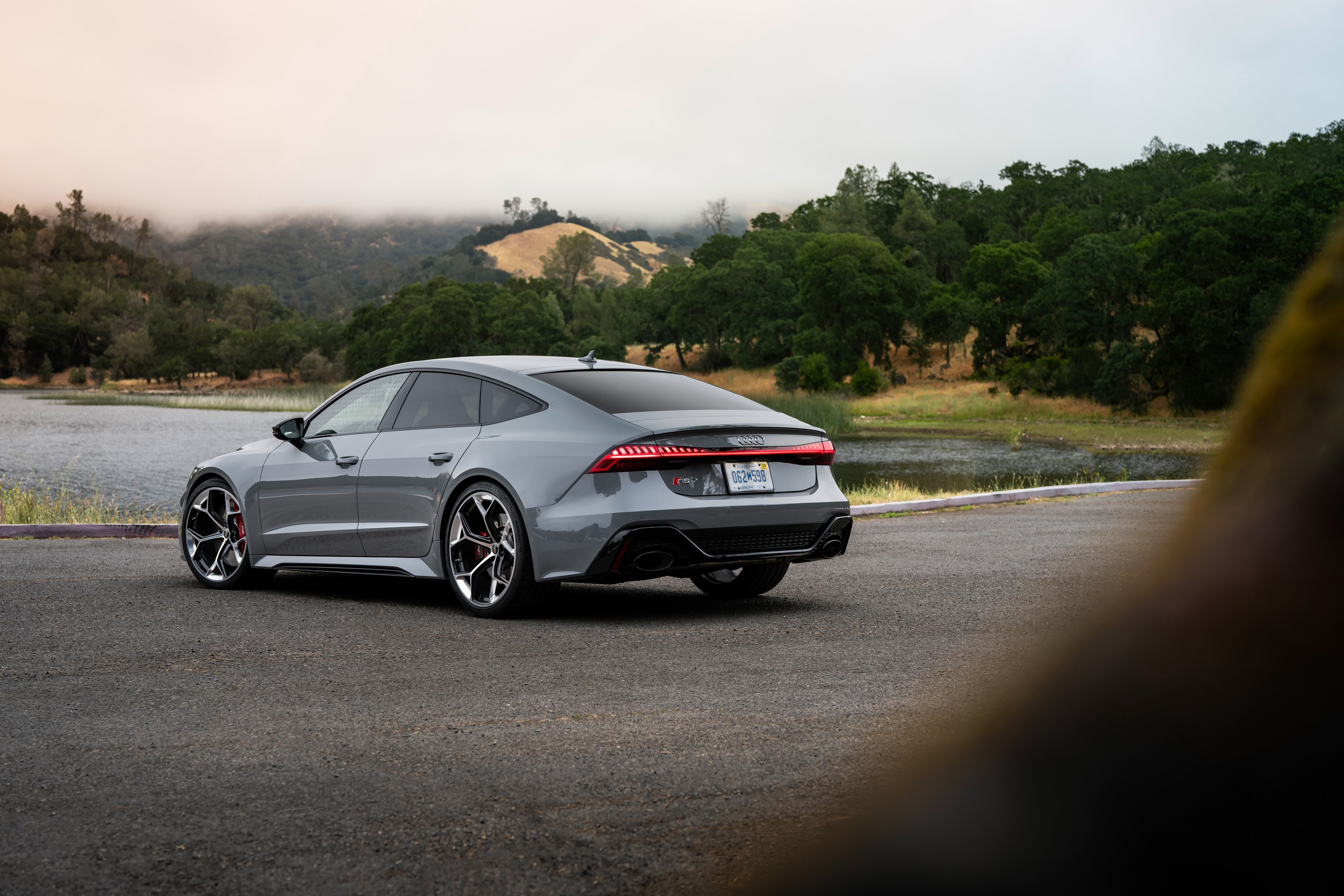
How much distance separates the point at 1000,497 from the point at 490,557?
11052 millimetres

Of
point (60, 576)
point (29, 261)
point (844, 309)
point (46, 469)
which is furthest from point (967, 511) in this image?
point (29, 261)

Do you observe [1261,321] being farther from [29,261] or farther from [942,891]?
[29,261]

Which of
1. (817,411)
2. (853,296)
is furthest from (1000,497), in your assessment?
(853,296)

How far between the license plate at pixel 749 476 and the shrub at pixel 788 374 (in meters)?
85.0

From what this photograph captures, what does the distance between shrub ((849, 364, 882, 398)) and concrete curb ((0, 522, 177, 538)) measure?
75.1 meters

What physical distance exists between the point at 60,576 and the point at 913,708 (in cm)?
758

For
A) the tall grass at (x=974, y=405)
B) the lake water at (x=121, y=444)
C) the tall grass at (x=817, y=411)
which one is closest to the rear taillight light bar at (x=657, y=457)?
the lake water at (x=121, y=444)

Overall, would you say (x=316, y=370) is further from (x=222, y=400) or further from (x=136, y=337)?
(x=222, y=400)

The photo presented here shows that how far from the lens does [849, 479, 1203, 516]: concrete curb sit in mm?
15492

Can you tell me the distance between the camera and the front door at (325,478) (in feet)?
28.0

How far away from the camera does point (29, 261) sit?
19550 cm

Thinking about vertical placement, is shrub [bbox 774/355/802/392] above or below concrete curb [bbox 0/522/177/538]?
above

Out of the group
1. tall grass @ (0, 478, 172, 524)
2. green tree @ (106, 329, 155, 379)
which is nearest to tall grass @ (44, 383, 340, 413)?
green tree @ (106, 329, 155, 379)

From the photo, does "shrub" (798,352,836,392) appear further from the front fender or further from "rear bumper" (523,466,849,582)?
"rear bumper" (523,466,849,582)
